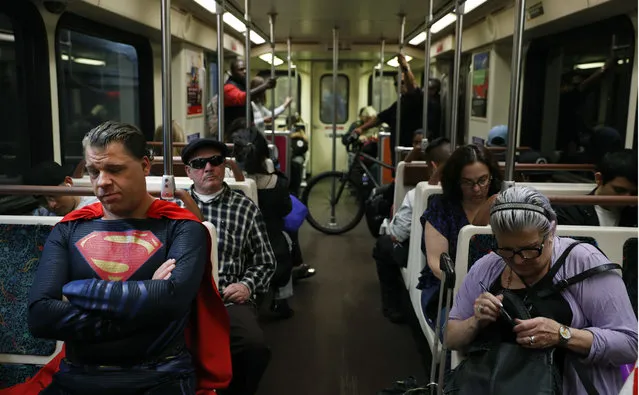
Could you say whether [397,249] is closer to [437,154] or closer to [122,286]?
[437,154]

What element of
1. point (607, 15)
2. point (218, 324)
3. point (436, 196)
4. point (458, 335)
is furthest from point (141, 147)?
point (607, 15)

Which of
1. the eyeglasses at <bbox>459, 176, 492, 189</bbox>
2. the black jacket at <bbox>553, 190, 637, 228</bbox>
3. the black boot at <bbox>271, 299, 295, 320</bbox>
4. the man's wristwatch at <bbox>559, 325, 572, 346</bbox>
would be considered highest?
the eyeglasses at <bbox>459, 176, 492, 189</bbox>

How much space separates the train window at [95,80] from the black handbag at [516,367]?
11.9ft

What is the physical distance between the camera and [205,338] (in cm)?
187

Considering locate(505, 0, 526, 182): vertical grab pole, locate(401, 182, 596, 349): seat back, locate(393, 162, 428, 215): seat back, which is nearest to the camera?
locate(505, 0, 526, 182): vertical grab pole

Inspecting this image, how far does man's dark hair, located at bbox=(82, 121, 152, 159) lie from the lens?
1.73 meters

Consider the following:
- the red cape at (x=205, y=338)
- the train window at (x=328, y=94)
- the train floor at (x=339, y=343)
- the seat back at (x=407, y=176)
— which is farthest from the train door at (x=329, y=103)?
the red cape at (x=205, y=338)

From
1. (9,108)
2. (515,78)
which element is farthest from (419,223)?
(9,108)

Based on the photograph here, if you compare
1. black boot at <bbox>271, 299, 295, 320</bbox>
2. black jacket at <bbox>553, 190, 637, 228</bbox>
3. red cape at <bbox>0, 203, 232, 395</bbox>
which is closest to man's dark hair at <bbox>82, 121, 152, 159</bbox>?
red cape at <bbox>0, 203, 232, 395</bbox>

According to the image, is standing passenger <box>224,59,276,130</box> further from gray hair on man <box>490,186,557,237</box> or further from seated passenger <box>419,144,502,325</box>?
gray hair on man <box>490,186,557,237</box>

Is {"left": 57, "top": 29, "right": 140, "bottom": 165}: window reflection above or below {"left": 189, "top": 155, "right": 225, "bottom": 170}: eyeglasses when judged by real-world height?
above

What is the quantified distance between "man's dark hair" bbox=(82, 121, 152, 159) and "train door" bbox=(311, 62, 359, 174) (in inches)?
382

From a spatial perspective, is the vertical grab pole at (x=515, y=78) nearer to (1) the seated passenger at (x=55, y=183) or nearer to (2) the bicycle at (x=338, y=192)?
(1) the seated passenger at (x=55, y=183)

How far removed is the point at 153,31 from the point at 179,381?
470 cm
